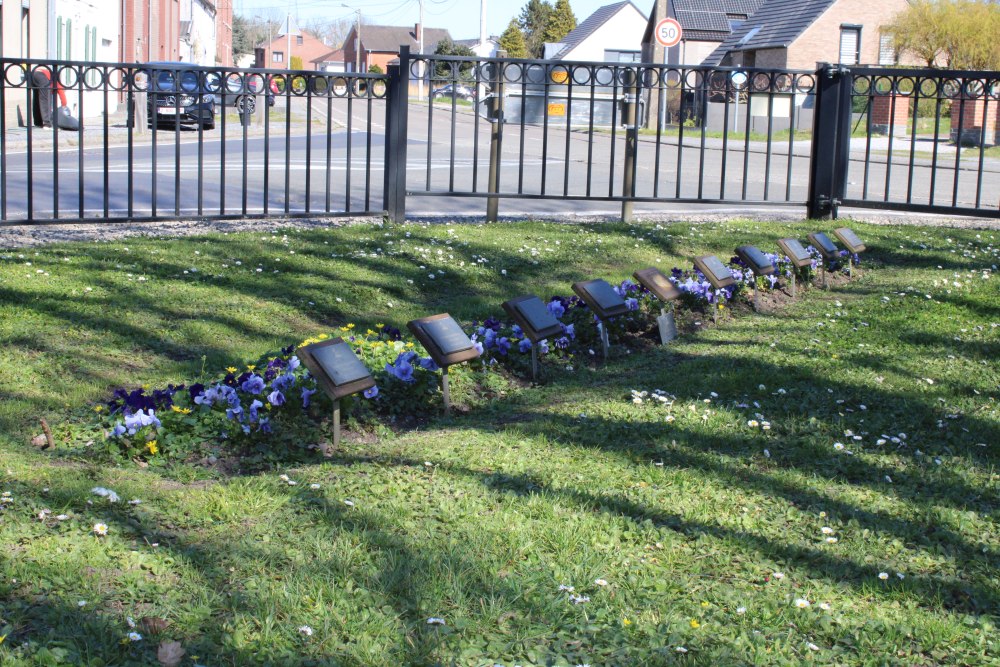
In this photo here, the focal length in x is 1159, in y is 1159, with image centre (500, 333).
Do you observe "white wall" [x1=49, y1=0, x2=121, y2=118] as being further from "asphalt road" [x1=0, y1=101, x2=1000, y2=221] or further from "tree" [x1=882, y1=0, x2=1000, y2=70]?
"tree" [x1=882, y1=0, x2=1000, y2=70]

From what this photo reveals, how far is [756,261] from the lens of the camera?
7.38m

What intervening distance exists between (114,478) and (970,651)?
2648mm

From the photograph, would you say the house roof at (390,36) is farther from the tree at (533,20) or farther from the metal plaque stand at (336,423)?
the metal plaque stand at (336,423)

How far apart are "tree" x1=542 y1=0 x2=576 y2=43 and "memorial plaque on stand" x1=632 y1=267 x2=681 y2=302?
296 feet

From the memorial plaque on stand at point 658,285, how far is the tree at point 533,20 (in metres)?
96.1

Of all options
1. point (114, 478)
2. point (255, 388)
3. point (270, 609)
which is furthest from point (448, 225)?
point (270, 609)

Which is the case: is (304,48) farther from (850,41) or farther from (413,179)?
(413,179)

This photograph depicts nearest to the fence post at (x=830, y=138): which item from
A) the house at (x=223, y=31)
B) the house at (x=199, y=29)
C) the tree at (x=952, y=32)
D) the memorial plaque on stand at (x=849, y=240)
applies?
the memorial plaque on stand at (x=849, y=240)

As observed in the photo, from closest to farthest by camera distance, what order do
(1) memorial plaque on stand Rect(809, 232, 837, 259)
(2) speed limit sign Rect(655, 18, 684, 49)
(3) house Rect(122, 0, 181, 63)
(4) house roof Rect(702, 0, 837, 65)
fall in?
(1) memorial plaque on stand Rect(809, 232, 837, 259) < (2) speed limit sign Rect(655, 18, 684, 49) < (3) house Rect(122, 0, 181, 63) < (4) house roof Rect(702, 0, 837, 65)

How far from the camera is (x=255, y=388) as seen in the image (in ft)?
14.8

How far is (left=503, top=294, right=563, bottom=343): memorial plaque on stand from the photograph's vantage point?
18.0 feet

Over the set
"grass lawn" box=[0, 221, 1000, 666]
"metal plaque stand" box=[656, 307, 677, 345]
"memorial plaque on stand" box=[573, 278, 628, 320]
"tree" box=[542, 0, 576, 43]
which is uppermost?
"tree" box=[542, 0, 576, 43]

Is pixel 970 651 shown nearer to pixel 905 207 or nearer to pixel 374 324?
pixel 374 324

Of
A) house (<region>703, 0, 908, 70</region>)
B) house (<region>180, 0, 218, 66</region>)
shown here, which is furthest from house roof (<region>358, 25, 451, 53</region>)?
house (<region>703, 0, 908, 70</region>)
